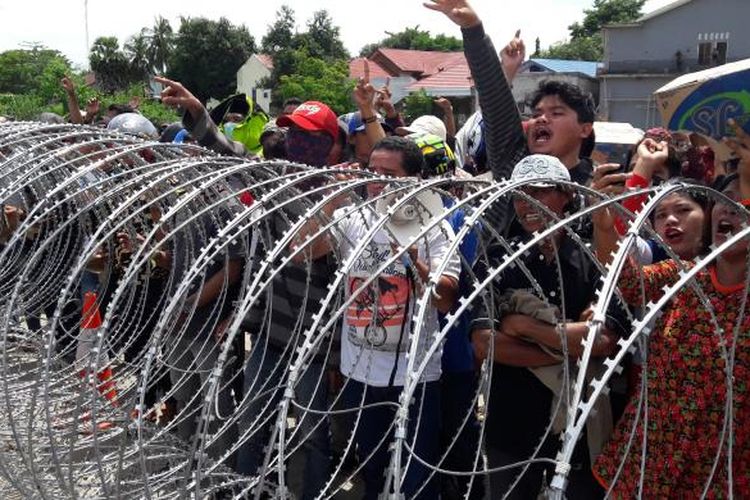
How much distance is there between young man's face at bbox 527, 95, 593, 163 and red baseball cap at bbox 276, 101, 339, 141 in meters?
1.41

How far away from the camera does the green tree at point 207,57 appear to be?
5619 cm

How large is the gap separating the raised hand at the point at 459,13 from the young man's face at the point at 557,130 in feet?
1.56

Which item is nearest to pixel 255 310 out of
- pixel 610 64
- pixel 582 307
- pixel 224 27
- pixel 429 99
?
pixel 582 307

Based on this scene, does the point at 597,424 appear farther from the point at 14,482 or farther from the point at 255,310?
the point at 14,482

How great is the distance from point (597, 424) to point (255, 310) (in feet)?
6.38

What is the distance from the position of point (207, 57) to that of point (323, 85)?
74.7 ft

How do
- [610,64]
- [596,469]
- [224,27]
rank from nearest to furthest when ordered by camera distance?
[596,469]
[610,64]
[224,27]

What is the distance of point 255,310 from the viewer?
4004 millimetres

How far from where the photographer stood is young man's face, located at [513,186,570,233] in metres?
2.83

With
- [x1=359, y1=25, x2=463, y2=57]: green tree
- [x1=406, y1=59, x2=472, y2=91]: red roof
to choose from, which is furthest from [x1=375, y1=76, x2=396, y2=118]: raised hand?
[x1=359, y1=25, x2=463, y2=57]: green tree

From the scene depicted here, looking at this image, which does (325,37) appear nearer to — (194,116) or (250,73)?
(250,73)

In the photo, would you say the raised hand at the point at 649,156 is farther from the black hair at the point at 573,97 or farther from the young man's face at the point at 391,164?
the young man's face at the point at 391,164

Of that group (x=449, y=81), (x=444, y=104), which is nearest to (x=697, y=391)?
(x=444, y=104)

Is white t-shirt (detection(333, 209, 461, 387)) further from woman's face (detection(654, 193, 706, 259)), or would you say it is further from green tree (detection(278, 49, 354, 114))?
green tree (detection(278, 49, 354, 114))
